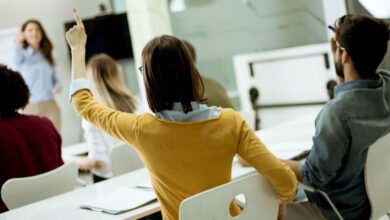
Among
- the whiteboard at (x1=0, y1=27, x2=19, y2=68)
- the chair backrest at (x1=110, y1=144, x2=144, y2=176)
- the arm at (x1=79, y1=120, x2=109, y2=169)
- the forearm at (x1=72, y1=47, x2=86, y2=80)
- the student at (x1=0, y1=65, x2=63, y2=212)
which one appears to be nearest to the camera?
the forearm at (x1=72, y1=47, x2=86, y2=80)

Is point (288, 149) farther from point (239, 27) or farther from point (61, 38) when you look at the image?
point (61, 38)

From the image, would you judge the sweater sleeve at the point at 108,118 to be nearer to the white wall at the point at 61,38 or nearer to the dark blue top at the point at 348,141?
the dark blue top at the point at 348,141

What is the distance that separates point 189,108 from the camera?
187 cm

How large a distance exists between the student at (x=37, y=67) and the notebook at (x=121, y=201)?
397 centimetres

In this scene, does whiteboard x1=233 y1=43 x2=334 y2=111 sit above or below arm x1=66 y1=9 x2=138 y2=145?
below

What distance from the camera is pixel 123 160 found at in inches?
124

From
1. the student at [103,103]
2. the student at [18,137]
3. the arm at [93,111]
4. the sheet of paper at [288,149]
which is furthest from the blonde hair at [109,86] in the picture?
the arm at [93,111]

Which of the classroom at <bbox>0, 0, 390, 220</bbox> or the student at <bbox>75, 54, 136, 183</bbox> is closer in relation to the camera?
the classroom at <bbox>0, 0, 390, 220</bbox>

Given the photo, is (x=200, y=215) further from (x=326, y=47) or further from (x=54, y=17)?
(x=54, y=17)

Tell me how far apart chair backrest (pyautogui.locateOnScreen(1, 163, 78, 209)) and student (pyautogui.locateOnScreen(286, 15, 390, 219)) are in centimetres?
115

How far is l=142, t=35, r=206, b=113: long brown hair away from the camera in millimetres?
1841

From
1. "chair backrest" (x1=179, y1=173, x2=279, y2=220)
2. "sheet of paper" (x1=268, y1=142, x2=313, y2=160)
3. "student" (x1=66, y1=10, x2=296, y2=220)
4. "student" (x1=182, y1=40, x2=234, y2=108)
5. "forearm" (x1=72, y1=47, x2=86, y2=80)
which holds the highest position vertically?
"forearm" (x1=72, y1=47, x2=86, y2=80)

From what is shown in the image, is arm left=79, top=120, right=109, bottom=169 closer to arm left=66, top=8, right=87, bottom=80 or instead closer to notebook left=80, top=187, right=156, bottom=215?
notebook left=80, top=187, right=156, bottom=215

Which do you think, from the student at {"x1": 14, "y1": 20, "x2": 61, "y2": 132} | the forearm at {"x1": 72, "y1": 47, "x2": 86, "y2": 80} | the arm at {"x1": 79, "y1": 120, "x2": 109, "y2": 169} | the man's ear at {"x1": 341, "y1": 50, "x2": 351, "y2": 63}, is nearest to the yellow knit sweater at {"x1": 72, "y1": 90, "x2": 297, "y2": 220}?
the forearm at {"x1": 72, "y1": 47, "x2": 86, "y2": 80}
